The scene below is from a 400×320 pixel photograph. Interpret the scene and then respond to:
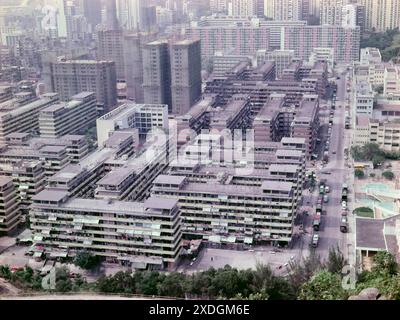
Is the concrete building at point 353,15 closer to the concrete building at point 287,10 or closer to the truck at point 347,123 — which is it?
the concrete building at point 287,10

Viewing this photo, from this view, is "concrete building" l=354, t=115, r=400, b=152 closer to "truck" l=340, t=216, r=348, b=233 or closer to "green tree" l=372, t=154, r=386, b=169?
"green tree" l=372, t=154, r=386, b=169

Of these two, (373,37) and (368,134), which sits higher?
(373,37)

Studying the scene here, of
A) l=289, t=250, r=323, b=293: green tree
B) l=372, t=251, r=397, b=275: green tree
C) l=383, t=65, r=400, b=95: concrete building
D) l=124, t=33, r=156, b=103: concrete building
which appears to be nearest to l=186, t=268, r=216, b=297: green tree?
l=289, t=250, r=323, b=293: green tree

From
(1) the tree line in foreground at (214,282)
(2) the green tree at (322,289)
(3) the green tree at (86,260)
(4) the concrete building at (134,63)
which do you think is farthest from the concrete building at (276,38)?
(2) the green tree at (322,289)

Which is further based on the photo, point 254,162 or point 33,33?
point 33,33

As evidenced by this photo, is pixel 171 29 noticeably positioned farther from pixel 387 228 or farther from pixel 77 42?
pixel 387 228

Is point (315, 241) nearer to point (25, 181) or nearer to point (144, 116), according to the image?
point (25, 181)
